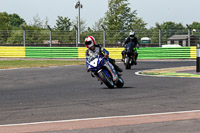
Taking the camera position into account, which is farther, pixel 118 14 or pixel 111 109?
pixel 118 14

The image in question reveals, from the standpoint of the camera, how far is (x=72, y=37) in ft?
103

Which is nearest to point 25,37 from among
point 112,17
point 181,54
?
point 181,54

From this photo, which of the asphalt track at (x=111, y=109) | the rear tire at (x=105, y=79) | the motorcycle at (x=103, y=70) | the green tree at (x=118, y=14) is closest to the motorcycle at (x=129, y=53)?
the motorcycle at (x=103, y=70)

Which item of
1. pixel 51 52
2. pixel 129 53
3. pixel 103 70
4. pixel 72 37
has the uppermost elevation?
pixel 72 37

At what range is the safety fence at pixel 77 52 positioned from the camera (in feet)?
99.0

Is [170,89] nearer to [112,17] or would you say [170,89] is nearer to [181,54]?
[181,54]

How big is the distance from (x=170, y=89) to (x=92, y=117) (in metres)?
4.50

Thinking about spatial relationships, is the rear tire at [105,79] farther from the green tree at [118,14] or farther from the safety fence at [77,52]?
the green tree at [118,14]

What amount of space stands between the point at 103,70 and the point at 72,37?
20478 mm

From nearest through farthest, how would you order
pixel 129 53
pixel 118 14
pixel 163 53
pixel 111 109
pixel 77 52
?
1. pixel 111 109
2. pixel 129 53
3. pixel 163 53
4. pixel 77 52
5. pixel 118 14

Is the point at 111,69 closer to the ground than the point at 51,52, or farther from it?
farther from it

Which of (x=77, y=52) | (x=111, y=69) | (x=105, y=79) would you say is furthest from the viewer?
(x=77, y=52)

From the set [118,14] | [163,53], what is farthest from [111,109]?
[118,14]

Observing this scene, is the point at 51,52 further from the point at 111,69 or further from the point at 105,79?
the point at 105,79
